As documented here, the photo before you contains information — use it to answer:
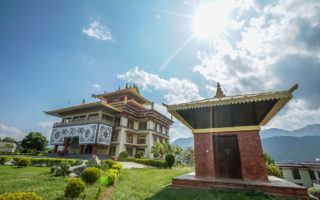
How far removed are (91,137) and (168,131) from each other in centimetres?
2129

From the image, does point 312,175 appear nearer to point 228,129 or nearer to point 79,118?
point 228,129

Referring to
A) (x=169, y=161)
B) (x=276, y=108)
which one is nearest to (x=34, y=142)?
(x=169, y=161)

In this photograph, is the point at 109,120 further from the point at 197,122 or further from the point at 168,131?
the point at 197,122

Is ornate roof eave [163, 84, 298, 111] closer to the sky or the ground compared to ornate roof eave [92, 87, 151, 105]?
closer to the ground

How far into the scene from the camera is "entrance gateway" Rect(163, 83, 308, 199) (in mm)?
7578

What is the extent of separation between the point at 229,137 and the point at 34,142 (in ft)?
172

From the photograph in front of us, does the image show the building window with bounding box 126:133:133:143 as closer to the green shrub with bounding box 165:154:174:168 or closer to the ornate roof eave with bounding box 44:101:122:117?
the ornate roof eave with bounding box 44:101:122:117

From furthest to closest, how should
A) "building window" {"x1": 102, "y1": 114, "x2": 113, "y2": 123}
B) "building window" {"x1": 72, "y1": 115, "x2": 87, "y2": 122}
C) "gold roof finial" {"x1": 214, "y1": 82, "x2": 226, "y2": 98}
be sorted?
"building window" {"x1": 72, "y1": 115, "x2": 87, "y2": 122}, "building window" {"x1": 102, "y1": 114, "x2": 113, "y2": 123}, "gold roof finial" {"x1": 214, "y1": 82, "x2": 226, "y2": 98}

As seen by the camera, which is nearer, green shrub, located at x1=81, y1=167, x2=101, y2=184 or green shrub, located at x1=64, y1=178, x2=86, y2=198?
green shrub, located at x1=64, y1=178, x2=86, y2=198

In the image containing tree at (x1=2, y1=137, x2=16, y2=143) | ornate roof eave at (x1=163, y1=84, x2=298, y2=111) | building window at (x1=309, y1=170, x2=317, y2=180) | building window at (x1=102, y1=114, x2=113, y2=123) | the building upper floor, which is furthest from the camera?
tree at (x1=2, y1=137, x2=16, y2=143)

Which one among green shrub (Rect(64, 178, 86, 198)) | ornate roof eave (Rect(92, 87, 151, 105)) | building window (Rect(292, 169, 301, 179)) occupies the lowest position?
building window (Rect(292, 169, 301, 179))

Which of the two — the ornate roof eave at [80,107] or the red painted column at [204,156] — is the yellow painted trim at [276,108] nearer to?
the red painted column at [204,156]

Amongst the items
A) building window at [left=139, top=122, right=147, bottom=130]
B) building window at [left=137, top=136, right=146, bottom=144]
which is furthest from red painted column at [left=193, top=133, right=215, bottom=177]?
building window at [left=139, top=122, right=147, bottom=130]

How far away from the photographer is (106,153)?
32219 millimetres
